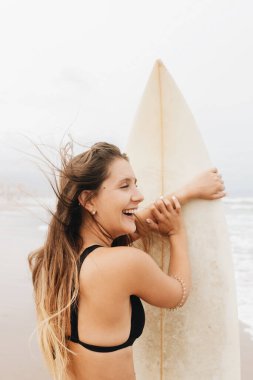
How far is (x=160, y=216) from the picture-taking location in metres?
1.92

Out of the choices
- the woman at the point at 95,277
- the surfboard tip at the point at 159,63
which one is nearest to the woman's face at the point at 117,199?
the woman at the point at 95,277

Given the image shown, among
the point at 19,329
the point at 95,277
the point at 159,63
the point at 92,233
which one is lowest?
the point at 19,329

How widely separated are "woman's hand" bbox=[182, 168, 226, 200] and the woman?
15.7 inches

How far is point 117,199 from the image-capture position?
1.62 meters

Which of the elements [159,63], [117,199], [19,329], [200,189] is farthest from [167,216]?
[19,329]

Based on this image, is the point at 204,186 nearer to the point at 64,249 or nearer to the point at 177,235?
the point at 177,235

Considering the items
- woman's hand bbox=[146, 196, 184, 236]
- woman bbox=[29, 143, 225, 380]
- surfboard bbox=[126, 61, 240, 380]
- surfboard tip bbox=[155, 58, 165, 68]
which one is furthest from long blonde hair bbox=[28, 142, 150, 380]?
surfboard tip bbox=[155, 58, 165, 68]

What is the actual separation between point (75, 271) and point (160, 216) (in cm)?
52

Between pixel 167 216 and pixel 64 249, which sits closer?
pixel 64 249

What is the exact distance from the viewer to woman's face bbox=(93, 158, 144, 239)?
1.62 meters

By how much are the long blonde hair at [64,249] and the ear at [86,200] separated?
2 centimetres

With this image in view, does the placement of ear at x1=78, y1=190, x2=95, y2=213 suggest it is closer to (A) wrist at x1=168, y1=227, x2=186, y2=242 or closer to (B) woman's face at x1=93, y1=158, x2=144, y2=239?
(B) woman's face at x1=93, y1=158, x2=144, y2=239

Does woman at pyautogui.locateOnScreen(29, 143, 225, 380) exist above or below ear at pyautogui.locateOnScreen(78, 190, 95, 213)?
below

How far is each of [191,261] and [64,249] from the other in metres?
0.72
